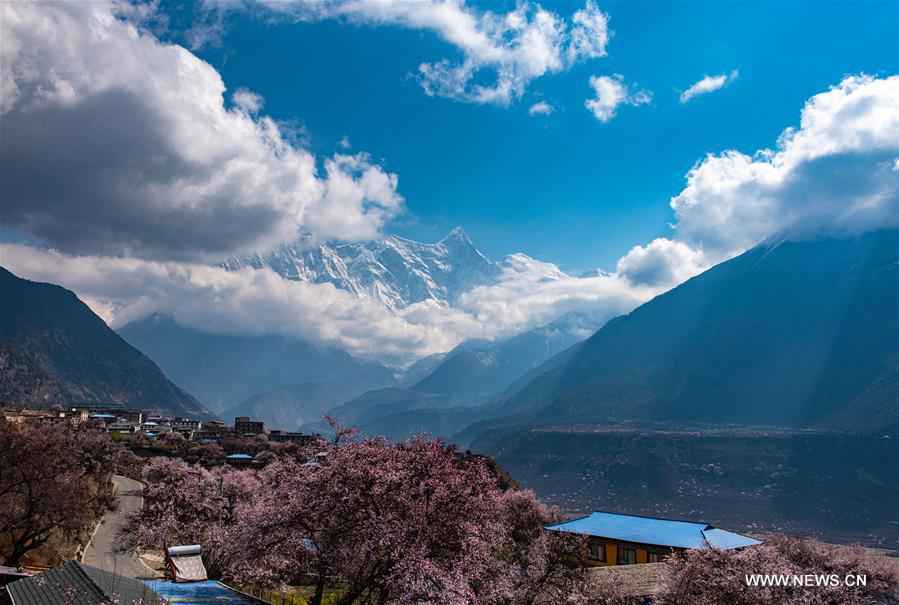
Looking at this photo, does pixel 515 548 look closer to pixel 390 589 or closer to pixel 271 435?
pixel 390 589

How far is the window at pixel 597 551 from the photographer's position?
61.0 metres

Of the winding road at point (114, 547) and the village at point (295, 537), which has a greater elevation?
the village at point (295, 537)

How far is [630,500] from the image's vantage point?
181750mm

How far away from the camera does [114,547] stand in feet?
169

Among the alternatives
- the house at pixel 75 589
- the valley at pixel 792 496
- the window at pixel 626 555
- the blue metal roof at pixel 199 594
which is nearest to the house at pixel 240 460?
the window at pixel 626 555

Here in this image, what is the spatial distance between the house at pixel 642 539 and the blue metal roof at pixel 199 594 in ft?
118

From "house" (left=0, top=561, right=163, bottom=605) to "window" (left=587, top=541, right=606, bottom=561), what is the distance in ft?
158

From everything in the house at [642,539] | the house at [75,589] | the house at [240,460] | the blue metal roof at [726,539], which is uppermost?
the house at [75,589]

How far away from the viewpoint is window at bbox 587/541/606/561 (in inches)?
2403

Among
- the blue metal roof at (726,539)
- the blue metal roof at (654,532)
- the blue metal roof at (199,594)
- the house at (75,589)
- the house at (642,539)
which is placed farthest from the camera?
the blue metal roof at (654,532)

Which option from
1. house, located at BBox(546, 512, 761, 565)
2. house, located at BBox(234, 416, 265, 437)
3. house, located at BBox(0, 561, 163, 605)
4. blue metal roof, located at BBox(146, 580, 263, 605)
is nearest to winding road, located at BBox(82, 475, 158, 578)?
blue metal roof, located at BBox(146, 580, 263, 605)

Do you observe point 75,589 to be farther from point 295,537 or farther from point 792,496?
point 792,496

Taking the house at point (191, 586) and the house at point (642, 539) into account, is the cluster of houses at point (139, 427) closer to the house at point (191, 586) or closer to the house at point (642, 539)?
the house at point (191, 586)

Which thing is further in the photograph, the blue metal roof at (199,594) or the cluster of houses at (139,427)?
the cluster of houses at (139,427)
